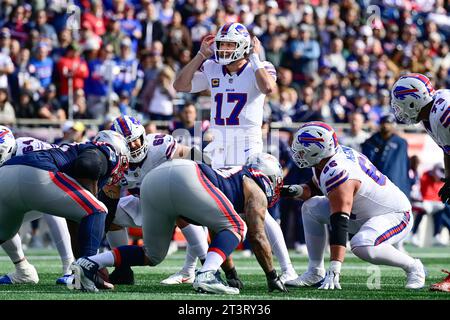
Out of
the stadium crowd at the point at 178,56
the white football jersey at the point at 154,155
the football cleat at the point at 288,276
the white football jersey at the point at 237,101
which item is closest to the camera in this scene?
the football cleat at the point at 288,276

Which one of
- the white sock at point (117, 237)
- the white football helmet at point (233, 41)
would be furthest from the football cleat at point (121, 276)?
the white football helmet at point (233, 41)

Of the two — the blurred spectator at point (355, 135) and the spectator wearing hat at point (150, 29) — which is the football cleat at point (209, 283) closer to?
the blurred spectator at point (355, 135)

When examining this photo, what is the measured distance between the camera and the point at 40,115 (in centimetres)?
1396

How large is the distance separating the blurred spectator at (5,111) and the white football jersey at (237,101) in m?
5.14

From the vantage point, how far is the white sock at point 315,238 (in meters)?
8.01

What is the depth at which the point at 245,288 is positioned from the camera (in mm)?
7691

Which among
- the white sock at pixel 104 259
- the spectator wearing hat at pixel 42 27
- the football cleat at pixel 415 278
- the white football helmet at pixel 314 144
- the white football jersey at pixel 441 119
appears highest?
the spectator wearing hat at pixel 42 27

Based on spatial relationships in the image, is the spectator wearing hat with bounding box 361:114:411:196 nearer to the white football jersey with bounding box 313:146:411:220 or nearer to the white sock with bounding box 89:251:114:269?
the white football jersey with bounding box 313:146:411:220

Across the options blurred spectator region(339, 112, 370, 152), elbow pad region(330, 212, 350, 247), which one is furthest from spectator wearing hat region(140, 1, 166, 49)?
elbow pad region(330, 212, 350, 247)

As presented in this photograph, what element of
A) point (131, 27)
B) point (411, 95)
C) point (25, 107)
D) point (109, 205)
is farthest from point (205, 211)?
point (131, 27)

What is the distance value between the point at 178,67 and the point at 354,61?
3.67 m

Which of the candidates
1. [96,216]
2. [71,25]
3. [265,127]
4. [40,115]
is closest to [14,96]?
[40,115]
